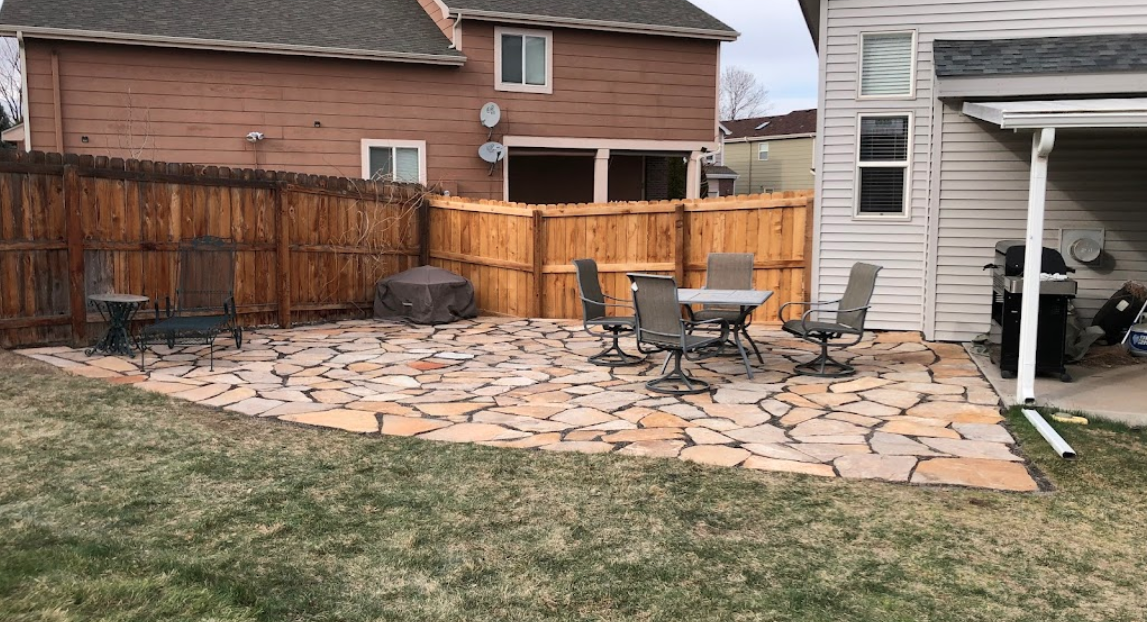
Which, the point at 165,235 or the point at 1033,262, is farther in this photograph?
the point at 165,235

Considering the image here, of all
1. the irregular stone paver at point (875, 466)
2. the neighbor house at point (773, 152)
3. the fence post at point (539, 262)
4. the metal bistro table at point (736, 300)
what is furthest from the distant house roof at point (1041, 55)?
the neighbor house at point (773, 152)

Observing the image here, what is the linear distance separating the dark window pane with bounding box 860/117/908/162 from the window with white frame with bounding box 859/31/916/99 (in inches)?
10.8

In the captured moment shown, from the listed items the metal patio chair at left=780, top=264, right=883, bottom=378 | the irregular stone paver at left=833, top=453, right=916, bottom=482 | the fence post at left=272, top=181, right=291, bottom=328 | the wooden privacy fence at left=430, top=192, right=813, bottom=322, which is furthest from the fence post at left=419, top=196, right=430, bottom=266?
the irregular stone paver at left=833, top=453, right=916, bottom=482

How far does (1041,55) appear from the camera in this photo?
26.7ft

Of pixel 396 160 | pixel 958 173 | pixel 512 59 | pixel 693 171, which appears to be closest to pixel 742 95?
pixel 693 171

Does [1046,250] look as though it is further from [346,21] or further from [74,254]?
[346,21]

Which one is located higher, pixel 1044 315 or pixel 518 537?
pixel 1044 315

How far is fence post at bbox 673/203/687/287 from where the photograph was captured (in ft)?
34.3

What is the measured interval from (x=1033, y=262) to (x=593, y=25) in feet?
34.2

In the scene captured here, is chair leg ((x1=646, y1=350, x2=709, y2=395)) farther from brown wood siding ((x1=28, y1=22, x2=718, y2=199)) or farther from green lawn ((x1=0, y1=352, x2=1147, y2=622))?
brown wood siding ((x1=28, y1=22, x2=718, y2=199))

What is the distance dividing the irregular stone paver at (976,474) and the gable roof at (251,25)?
11.4 metres

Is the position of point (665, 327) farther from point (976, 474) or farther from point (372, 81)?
point (372, 81)

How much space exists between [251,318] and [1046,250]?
837cm

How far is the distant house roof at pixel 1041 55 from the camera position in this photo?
7.63 m
